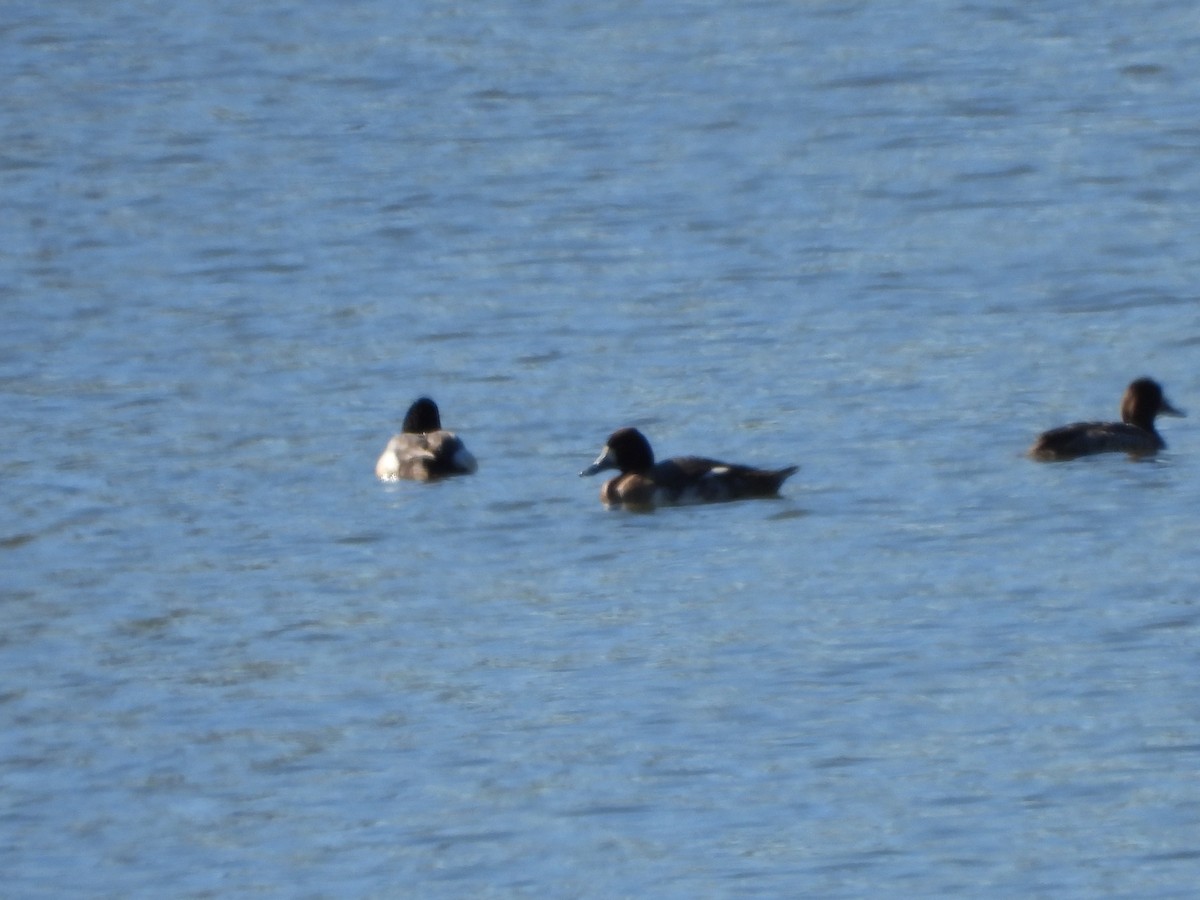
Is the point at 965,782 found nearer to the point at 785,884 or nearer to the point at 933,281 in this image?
the point at 785,884

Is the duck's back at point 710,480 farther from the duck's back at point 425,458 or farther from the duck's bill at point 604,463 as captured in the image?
the duck's back at point 425,458

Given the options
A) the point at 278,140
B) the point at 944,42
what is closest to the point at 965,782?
the point at 278,140

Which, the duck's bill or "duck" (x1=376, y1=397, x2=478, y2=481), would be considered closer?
the duck's bill

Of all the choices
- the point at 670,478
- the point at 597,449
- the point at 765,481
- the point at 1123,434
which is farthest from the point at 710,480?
the point at 1123,434

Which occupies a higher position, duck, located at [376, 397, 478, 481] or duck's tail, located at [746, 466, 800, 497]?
duck, located at [376, 397, 478, 481]

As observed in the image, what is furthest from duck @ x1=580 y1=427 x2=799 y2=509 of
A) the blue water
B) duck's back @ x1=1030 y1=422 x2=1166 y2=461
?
duck's back @ x1=1030 y1=422 x2=1166 y2=461

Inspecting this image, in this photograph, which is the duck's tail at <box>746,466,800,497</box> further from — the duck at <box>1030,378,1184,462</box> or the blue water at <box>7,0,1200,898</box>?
the duck at <box>1030,378,1184,462</box>

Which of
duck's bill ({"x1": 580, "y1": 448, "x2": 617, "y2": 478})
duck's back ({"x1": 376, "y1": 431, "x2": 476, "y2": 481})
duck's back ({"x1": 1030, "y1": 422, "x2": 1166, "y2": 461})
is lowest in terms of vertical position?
duck's back ({"x1": 1030, "y1": 422, "x2": 1166, "y2": 461})

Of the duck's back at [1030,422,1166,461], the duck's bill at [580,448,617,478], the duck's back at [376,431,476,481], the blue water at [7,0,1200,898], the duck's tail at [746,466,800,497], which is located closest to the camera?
the blue water at [7,0,1200,898]

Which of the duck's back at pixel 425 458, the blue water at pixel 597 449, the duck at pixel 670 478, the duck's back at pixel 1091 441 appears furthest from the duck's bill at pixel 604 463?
the duck's back at pixel 1091 441

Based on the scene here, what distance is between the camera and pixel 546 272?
19406mm

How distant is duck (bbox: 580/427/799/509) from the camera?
13797mm

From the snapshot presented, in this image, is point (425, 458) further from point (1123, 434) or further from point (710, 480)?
point (1123, 434)

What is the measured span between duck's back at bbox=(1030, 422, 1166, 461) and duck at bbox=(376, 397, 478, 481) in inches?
109
